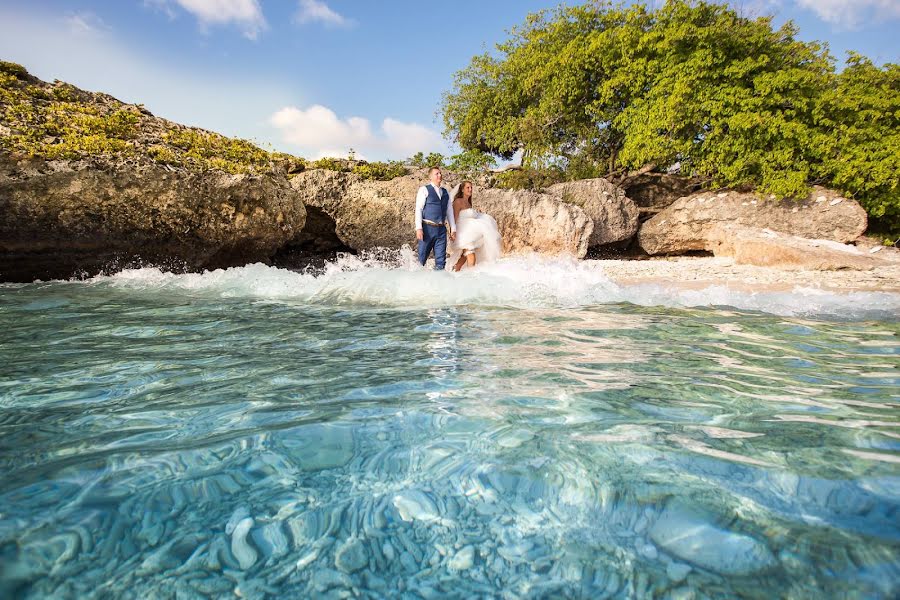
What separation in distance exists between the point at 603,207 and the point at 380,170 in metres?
6.42

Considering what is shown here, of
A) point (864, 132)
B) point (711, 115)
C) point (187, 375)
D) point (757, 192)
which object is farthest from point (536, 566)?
point (864, 132)

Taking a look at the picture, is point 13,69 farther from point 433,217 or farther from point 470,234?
point 470,234

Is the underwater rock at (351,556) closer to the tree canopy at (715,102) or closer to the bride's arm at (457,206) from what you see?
the bride's arm at (457,206)

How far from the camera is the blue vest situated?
30.5 ft

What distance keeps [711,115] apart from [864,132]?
420cm

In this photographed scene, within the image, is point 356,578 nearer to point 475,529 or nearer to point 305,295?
point 475,529

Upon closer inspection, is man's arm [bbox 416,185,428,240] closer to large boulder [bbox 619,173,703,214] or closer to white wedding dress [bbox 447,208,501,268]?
white wedding dress [bbox 447,208,501,268]

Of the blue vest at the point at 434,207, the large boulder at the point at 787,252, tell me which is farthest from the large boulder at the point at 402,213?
the large boulder at the point at 787,252

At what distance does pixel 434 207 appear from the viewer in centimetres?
934

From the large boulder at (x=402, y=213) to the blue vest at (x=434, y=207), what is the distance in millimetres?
2533

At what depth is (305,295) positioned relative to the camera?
6.85 meters

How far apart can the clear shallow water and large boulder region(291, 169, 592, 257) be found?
8373 millimetres

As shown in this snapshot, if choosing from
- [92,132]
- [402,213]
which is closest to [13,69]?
[92,132]

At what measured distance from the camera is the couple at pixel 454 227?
9273 mm
